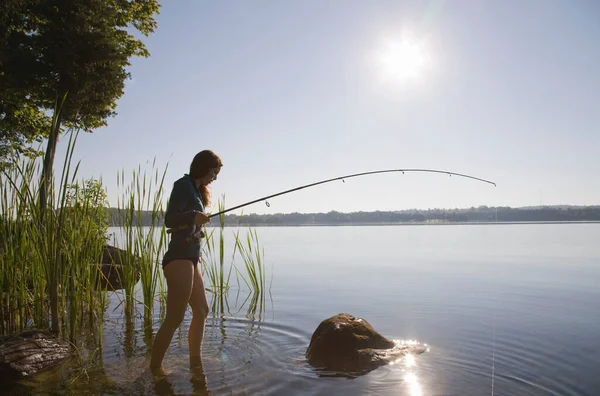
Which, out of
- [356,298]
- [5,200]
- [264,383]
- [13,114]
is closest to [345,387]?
[264,383]

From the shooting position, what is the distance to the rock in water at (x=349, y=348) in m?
4.90

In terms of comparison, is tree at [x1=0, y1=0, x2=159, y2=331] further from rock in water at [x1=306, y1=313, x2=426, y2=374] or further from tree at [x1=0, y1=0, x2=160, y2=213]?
rock in water at [x1=306, y1=313, x2=426, y2=374]

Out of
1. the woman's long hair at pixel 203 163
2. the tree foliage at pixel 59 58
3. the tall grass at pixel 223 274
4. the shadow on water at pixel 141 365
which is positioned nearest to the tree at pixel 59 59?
the tree foliage at pixel 59 58

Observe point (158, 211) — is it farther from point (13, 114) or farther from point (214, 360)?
point (13, 114)

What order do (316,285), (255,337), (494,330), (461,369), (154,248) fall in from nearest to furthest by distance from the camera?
(461,369) → (154,248) → (255,337) → (494,330) → (316,285)

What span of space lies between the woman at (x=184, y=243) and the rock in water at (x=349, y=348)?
5.06 ft

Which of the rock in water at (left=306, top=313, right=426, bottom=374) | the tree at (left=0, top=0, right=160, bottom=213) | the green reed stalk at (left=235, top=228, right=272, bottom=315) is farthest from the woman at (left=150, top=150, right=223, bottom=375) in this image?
the tree at (left=0, top=0, right=160, bottom=213)

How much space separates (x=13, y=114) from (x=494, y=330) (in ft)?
45.5

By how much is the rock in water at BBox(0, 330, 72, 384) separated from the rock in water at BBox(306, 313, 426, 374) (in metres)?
2.50

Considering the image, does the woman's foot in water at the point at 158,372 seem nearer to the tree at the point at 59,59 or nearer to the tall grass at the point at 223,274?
the tall grass at the point at 223,274

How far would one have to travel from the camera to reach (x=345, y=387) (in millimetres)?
4285

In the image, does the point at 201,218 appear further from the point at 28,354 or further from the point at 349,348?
the point at 349,348

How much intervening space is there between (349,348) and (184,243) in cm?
219

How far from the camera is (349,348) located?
16.6 ft
